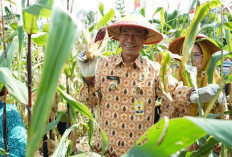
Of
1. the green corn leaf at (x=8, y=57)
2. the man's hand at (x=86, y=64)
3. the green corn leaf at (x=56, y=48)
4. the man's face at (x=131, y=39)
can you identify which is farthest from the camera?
the man's face at (x=131, y=39)

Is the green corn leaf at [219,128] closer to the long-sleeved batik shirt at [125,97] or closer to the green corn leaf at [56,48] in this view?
the green corn leaf at [56,48]

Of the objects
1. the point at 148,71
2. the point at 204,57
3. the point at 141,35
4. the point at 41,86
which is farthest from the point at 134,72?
the point at 41,86

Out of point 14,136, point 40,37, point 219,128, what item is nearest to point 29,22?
point 40,37

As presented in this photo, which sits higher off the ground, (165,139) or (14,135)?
(165,139)

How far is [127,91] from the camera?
123 centimetres

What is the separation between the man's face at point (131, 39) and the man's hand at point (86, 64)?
239 mm

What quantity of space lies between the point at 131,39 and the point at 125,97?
0.26 m

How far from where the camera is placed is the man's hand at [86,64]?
0.95 metres

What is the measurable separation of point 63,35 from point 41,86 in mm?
49

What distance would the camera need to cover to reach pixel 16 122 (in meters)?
0.86

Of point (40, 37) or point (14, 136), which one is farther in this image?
point (14, 136)

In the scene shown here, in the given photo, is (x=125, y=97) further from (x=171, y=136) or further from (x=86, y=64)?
(x=171, y=136)

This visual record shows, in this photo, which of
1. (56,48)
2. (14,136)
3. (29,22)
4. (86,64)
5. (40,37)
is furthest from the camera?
(86,64)

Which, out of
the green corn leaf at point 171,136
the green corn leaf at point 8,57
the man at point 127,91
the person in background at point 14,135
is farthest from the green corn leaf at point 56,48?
the man at point 127,91
